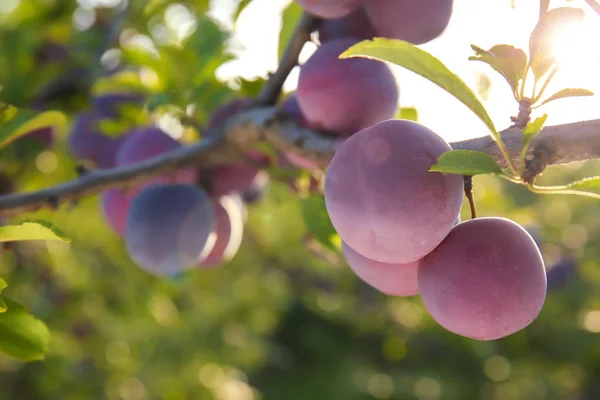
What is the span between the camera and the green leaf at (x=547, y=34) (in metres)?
0.47

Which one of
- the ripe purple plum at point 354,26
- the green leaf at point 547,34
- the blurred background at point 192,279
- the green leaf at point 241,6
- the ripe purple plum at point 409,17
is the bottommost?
the blurred background at point 192,279

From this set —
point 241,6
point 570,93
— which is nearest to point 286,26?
point 241,6

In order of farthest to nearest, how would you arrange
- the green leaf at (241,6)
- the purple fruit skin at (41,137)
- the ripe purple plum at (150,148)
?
the purple fruit skin at (41,137), the ripe purple plum at (150,148), the green leaf at (241,6)

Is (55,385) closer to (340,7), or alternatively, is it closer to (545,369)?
(340,7)

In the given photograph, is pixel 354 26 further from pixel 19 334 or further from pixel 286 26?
pixel 19 334

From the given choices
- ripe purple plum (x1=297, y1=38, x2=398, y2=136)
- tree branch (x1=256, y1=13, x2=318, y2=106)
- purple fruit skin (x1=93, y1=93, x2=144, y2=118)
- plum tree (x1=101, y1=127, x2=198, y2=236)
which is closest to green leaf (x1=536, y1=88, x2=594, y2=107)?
ripe purple plum (x1=297, y1=38, x2=398, y2=136)

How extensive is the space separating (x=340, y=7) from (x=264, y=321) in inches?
77.2

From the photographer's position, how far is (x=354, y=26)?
651 mm

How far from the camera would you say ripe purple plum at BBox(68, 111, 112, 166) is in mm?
1160

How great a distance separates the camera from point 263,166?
0.89 m

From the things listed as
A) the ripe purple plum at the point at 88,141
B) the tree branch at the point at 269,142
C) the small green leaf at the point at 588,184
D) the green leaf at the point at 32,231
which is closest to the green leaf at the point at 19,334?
the green leaf at the point at 32,231

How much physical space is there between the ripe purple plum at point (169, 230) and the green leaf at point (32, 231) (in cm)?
34

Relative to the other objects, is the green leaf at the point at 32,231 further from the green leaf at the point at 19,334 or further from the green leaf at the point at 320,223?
the green leaf at the point at 320,223

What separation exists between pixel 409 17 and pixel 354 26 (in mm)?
66
